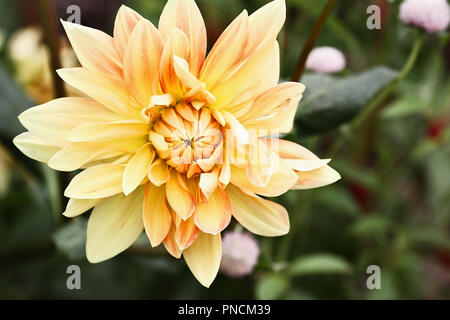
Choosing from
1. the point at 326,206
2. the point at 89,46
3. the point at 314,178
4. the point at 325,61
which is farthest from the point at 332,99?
the point at 326,206

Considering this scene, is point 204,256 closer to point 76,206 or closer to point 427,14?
point 76,206

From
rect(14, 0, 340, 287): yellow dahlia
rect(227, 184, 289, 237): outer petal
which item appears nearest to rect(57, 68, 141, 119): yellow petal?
rect(14, 0, 340, 287): yellow dahlia

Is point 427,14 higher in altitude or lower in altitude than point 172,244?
higher

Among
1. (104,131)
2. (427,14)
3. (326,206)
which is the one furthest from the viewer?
(326,206)

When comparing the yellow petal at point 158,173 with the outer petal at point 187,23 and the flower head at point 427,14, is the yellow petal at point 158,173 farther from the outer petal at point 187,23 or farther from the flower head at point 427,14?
the flower head at point 427,14

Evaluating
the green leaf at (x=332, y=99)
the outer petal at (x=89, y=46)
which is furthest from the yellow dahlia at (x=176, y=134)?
the green leaf at (x=332, y=99)
